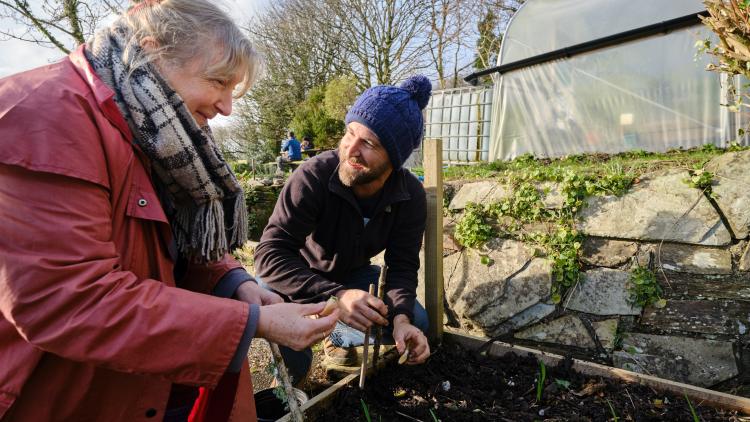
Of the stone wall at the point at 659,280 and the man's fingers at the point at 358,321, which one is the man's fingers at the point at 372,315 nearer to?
the man's fingers at the point at 358,321

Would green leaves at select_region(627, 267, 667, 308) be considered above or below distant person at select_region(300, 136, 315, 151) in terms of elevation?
below

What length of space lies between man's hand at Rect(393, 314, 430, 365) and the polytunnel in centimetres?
444

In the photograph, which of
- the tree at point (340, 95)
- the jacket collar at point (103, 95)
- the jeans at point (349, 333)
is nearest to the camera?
the jacket collar at point (103, 95)

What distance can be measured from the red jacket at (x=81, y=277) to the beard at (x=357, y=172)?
105cm

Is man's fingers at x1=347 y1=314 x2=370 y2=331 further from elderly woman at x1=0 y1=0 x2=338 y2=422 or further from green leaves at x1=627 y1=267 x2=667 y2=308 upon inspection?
green leaves at x1=627 y1=267 x2=667 y2=308

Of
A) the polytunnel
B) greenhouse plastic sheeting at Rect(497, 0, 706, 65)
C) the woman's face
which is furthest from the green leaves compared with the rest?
greenhouse plastic sheeting at Rect(497, 0, 706, 65)

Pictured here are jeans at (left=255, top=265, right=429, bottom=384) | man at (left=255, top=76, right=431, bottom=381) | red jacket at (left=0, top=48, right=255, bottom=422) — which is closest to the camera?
red jacket at (left=0, top=48, right=255, bottom=422)

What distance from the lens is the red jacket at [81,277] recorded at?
0.84 meters

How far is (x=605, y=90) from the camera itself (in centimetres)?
572

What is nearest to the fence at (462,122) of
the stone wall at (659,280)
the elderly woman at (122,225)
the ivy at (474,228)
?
the ivy at (474,228)

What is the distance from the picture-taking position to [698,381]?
7.41 feet

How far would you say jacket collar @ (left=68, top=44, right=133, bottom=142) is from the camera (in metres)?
1.00

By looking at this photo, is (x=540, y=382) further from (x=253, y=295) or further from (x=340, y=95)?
(x=340, y=95)

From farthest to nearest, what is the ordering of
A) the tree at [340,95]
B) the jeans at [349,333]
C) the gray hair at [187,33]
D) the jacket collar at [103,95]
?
the tree at [340,95]
the jeans at [349,333]
the gray hair at [187,33]
the jacket collar at [103,95]
